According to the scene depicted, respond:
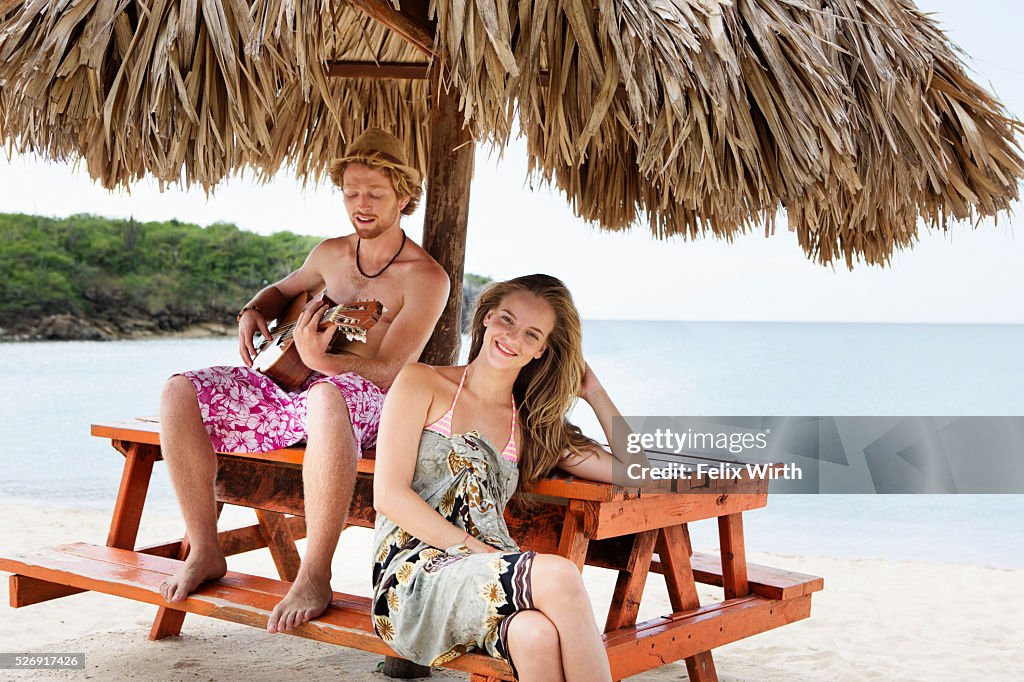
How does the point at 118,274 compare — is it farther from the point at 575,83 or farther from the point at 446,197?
the point at 575,83

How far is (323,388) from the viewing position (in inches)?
102

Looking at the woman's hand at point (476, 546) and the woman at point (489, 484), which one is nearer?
the woman at point (489, 484)

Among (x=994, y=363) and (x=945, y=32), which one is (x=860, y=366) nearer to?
(x=994, y=363)

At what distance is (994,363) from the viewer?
33031mm

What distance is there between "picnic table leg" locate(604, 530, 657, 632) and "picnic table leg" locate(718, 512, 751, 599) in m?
0.35

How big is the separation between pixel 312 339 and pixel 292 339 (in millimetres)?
238

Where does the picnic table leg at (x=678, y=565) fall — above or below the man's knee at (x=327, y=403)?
below

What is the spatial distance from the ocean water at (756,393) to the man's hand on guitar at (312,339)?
21.7 feet

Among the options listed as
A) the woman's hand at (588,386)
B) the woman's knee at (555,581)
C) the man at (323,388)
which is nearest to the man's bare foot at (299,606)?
the man at (323,388)

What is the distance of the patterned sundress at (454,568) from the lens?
2.06 meters

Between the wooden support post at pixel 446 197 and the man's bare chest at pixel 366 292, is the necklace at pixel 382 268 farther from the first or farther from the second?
the wooden support post at pixel 446 197

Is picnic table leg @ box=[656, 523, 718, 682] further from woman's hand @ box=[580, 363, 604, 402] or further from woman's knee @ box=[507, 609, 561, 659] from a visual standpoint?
woman's knee @ box=[507, 609, 561, 659]

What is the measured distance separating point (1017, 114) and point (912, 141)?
20.7 inches

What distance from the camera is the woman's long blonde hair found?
2.51 metres
